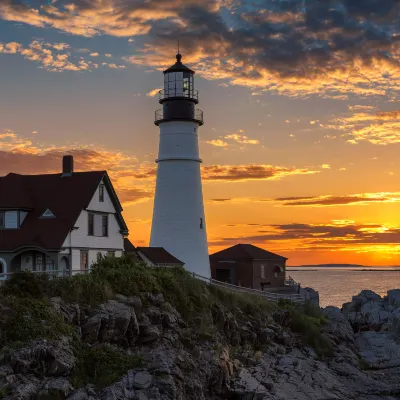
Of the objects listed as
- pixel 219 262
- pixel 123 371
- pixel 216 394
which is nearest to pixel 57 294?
pixel 123 371

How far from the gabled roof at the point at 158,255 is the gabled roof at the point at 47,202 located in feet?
8.29

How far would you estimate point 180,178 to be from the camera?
1778 inches

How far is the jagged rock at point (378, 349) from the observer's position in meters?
39.6

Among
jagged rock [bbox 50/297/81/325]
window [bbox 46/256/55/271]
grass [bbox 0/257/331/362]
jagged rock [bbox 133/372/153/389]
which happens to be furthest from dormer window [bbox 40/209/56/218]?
jagged rock [bbox 133/372/153/389]

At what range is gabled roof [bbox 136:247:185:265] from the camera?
42469 millimetres

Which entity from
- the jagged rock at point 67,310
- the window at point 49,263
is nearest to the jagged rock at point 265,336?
the window at point 49,263

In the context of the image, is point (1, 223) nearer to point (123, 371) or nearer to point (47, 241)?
point (47, 241)

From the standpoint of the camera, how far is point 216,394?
26906 millimetres

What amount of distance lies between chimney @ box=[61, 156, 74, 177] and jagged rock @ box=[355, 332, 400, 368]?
Answer: 22.0 metres

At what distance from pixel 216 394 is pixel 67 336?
7.37 meters

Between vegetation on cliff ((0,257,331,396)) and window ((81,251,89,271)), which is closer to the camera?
vegetation on cliff ((0,257,331,396))

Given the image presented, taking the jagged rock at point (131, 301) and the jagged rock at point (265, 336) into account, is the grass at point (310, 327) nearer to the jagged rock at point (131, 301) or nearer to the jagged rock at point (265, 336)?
the jagged rock at point (265, 336)

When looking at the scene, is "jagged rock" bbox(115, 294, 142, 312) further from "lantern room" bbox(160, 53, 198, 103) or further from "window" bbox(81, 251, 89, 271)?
"lantern room" bbox(160, 53, 198, 103)

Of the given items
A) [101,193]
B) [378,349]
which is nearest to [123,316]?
[101,193]
